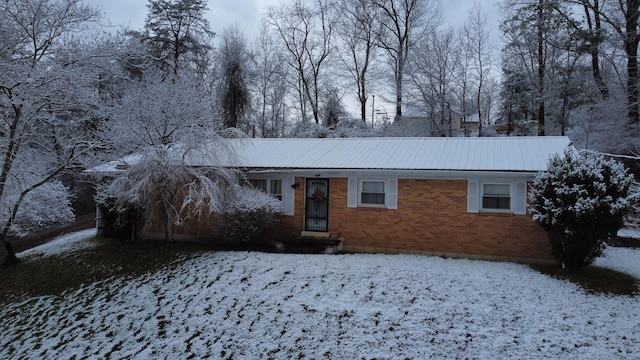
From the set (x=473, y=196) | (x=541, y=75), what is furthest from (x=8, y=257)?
(x=541, y=75)

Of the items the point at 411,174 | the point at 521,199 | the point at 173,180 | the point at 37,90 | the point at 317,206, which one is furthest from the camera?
the point at 317,206

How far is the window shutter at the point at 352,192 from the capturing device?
41.3 ft

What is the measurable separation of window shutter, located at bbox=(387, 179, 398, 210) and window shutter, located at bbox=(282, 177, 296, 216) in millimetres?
3083

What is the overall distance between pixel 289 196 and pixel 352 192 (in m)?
2.11

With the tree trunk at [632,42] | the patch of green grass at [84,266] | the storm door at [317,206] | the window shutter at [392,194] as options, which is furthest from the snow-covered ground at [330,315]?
the tree trunk at [632,42]

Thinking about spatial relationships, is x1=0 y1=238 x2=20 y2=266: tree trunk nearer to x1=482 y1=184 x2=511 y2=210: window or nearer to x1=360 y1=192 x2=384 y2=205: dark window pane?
x1=360 y1=192 x2=384 y2=205: dark window pane

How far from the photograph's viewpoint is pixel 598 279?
30.2 ft

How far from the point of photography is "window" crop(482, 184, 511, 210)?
1136 centimetres

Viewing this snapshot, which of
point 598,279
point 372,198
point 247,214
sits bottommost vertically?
point 598,279

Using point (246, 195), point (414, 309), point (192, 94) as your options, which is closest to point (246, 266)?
point (246, 195)

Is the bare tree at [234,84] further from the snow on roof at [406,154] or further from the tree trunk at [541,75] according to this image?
the tree trunk at [541,75]

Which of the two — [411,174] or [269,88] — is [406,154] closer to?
[411,174]

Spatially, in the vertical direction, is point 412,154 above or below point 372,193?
above

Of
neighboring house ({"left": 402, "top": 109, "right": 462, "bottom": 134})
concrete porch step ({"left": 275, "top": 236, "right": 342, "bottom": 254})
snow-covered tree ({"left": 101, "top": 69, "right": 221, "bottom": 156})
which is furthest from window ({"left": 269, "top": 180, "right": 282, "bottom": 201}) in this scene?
neighboring house ({"left": 402, "top": 109, "right": 462, "bottom": 134})
